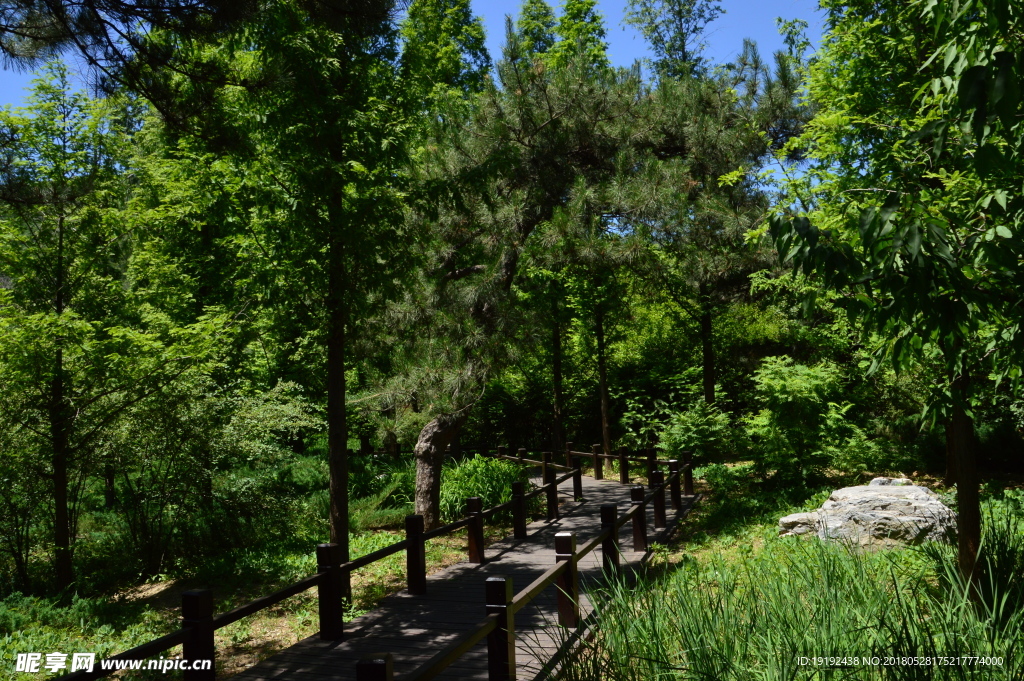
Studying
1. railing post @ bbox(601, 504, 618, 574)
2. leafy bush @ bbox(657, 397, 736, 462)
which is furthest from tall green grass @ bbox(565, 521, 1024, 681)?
leafy bush @ bbox(657, 397, 736, 462)

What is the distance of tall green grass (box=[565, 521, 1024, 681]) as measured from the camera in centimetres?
369

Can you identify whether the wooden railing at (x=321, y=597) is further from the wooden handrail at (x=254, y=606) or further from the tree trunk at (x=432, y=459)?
the tree trunk at (x=432, y=459)

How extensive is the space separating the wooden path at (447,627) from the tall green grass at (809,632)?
0.63m

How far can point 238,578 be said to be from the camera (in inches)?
396

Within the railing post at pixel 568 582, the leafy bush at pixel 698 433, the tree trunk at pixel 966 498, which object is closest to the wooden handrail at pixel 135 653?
the railing post at pixel 568 582

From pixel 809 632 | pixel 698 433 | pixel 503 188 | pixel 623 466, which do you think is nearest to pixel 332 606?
pixel 809 632

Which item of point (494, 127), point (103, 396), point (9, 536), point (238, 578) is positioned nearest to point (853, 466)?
point (494, 127)

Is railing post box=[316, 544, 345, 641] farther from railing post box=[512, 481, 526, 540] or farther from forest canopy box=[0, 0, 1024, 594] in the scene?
railing post box=[512, 481, 526, 540]

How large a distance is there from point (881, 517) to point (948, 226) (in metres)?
5.52

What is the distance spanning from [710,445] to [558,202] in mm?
7065

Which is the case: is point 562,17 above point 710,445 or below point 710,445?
above

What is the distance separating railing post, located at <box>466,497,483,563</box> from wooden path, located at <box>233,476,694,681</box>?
0.44 feet

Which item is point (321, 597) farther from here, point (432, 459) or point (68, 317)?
point (432, 459)

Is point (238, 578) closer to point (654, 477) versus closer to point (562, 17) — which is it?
point (654, 477)
